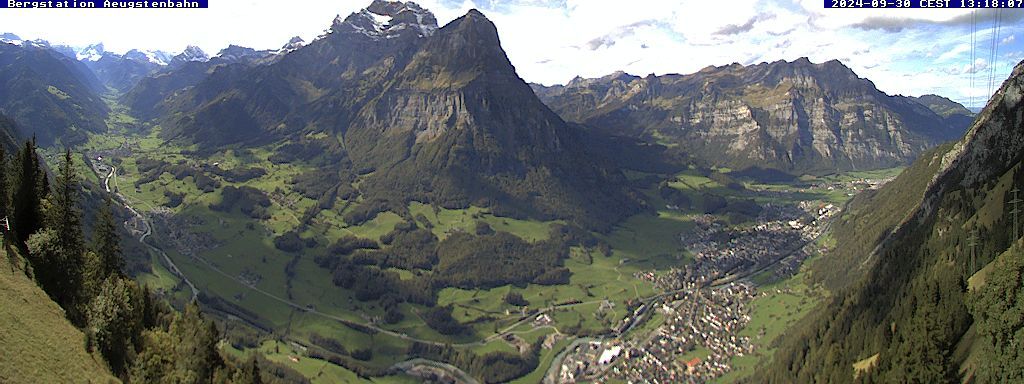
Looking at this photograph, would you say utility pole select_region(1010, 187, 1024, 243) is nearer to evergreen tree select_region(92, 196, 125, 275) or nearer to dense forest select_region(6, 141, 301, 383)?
dense forest select_region(6, 141, 301, 383)

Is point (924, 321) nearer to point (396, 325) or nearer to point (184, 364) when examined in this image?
point (184, 364)

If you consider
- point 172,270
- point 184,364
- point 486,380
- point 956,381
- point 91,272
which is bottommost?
point 486,380

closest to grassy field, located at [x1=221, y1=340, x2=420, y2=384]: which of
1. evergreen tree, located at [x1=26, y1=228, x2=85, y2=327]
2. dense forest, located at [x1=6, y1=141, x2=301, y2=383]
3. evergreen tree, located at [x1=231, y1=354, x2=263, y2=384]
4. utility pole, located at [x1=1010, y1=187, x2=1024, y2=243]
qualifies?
evergreen tree, located at [x1=231, y1=354, x2=263, y2=384]

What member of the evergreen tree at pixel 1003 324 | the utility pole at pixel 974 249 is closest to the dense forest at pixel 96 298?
the evergreen tree at pixel 1003 324

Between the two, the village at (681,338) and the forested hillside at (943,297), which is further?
the village at (681,338)

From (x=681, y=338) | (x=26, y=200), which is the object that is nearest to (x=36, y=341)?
(x=26, y=200)

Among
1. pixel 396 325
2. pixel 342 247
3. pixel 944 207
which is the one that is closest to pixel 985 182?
pixel 944 207

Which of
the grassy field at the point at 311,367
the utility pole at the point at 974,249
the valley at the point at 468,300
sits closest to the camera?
the utility pole at the point at 974,249

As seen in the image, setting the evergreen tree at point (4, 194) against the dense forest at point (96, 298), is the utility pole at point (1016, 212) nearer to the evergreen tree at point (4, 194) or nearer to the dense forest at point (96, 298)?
the dense forest at point (96, 298)
